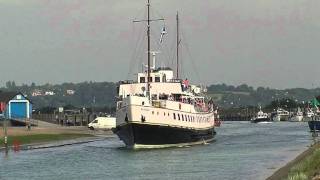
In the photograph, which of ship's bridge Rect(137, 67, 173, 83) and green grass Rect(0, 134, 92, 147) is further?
green grass Rect(0, 134, 92, 147)

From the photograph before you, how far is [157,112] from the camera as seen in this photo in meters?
68.6

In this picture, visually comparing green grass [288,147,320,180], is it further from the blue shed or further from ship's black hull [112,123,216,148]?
the blue shed

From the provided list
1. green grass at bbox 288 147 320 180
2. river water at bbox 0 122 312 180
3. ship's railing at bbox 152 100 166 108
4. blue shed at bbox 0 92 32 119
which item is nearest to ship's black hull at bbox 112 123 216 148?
ship's railing at bbox 152 100 166 108

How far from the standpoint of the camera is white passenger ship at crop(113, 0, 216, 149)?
67.6 metres

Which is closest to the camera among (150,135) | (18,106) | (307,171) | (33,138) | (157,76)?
(307,171)

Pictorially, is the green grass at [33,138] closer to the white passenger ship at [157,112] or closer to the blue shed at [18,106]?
the white passenger ship at [157,112]

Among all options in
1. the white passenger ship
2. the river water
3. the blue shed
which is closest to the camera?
the river water

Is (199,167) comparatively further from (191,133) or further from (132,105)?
(191,133)

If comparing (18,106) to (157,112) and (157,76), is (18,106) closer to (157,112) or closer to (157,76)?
(157,76)

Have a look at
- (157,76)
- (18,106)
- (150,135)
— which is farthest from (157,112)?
(18,106)

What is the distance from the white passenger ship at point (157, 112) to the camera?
222 ft

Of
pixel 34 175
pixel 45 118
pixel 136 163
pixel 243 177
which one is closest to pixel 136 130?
pixel 136 163

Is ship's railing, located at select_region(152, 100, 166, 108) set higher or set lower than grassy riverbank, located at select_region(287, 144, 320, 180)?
higher

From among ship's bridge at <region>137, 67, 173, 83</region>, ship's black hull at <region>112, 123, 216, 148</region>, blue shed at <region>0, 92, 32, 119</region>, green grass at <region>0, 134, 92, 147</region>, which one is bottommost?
green grass at <region>0, 134, 92, 147</region>
